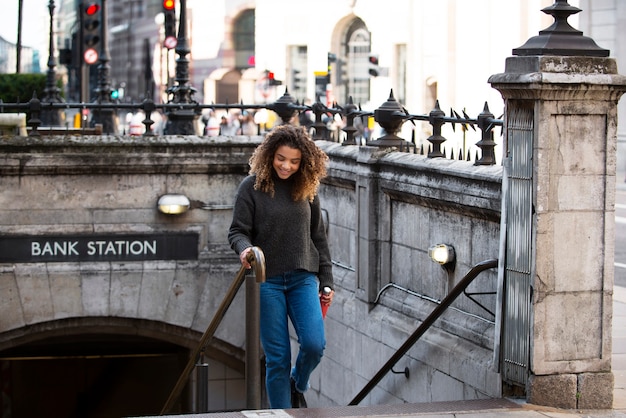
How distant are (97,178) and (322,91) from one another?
37.0 m

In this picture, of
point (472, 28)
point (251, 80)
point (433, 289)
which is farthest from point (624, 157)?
point (251, 80)

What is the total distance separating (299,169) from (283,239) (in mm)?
462

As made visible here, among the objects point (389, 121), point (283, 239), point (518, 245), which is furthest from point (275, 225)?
point (389, 121)

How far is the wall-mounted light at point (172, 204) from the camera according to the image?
49.2 feet

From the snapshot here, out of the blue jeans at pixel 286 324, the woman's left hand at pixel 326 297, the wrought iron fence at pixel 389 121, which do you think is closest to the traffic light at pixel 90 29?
the wrought iron fence at pixel 389 121

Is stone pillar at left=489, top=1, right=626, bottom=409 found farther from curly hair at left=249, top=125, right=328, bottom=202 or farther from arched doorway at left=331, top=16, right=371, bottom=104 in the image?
arched doorway at left=331, top=16, right=371, bottom=104

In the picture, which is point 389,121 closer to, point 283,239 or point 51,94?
point 283,239

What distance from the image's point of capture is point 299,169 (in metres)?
8.68

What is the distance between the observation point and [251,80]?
73.9 metres

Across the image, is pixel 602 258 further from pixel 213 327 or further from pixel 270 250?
pixel 213 327

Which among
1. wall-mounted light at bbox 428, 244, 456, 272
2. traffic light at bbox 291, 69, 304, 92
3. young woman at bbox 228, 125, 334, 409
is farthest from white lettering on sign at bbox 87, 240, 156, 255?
traffic light at bbox 291, 69, 304, 92

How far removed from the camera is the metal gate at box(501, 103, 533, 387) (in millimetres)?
7996

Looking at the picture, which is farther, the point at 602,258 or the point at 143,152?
the point at 143,152

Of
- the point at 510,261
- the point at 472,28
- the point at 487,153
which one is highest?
Answer: the point at 472,28
